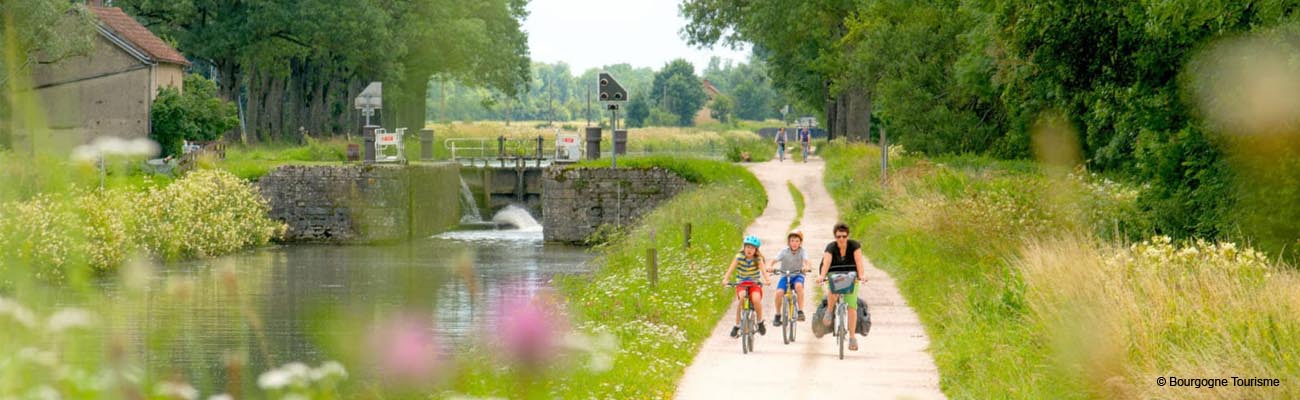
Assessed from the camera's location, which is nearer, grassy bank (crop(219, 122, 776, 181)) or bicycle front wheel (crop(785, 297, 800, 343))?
bicycle front wheel (crop(785, 297, 800, 343))

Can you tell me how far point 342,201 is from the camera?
52.9 metres

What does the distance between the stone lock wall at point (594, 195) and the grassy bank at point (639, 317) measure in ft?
37.5

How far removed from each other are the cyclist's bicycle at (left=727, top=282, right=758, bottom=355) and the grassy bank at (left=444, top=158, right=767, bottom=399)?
0.54m

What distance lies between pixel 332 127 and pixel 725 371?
221 ft

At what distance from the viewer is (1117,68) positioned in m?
23.8

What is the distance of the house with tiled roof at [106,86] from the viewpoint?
5688 cm

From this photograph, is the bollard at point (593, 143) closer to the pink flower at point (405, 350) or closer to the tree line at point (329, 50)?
the tree line at point (329, 50)

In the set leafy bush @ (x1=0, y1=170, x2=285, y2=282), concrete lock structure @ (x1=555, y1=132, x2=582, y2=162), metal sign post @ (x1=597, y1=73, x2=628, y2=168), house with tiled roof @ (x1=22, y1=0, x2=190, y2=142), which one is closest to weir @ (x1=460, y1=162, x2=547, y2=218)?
concrete lock structure @ (x1=555, y1=132, x2=582, y2=162)

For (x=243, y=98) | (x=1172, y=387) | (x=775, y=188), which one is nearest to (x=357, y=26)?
(x=775, y=188)

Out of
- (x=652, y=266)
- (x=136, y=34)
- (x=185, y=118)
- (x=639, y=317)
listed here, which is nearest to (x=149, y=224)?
(x=185, y=118)

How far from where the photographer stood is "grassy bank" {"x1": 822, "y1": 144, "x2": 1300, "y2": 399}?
11.7 m

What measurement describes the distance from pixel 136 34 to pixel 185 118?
14.2 ft

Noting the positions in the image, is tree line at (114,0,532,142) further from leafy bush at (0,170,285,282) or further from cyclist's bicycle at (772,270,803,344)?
cyclist's bicycle at (772,270,803,344)

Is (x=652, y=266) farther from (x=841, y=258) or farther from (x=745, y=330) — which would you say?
(x=841, y=258)
